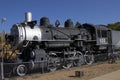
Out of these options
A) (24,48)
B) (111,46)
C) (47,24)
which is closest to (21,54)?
(24,48)

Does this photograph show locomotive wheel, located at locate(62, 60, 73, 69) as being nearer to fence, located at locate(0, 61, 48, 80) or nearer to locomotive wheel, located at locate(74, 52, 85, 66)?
locomotive wheel, located at locate(74, 52, 85, 66)

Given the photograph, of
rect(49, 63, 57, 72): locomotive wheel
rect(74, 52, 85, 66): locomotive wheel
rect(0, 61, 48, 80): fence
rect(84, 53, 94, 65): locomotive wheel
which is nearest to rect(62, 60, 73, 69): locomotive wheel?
rect(74, 52, 85, 66): locomotive wheel

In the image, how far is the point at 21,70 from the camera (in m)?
16.0

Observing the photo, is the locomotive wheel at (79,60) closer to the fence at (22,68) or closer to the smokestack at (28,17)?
the fence at (22,68)

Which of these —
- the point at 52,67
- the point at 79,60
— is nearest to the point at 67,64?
the point at 79,60

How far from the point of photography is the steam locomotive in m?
17.6

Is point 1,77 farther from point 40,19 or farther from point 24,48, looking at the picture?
point 40,19

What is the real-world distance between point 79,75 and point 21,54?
531 centimetres

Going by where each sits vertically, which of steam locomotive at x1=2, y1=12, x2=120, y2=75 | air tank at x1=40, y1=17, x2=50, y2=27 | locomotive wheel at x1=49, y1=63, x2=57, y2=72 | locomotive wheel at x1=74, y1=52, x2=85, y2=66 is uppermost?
air tank at x1=40, y1=17, x2=50, y2=27

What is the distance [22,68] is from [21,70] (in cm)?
14

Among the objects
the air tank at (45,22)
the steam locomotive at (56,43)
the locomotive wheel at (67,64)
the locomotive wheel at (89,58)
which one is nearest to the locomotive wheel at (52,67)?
the steam locomotive at (56,43)

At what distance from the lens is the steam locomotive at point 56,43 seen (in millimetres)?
17625

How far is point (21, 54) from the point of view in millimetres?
18094

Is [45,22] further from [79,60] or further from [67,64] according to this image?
[79,60]
